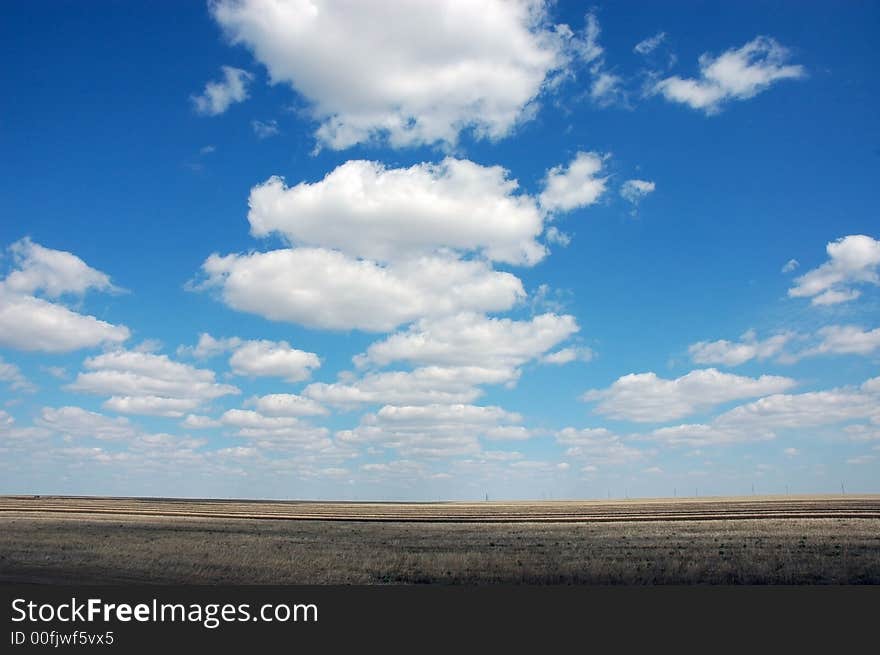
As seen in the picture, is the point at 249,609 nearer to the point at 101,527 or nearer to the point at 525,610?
the point at 525,610

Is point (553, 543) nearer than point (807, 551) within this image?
No

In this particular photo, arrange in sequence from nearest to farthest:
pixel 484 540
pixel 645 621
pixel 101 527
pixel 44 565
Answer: pixel 645 621
pixel 44 565
pixel 484 540
pixel 101 527

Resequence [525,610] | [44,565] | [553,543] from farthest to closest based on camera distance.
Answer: [553,543] < [44,565] < [525,610]

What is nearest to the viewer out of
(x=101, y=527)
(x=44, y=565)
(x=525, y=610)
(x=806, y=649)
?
(x=806, y=649)

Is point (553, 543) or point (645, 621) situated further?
point (553, 543)

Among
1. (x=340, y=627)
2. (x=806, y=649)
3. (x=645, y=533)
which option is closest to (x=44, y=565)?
(x=340, y=627)

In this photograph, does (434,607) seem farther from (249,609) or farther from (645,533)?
(645,533)

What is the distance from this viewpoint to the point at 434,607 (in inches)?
849

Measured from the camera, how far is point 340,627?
62.4 ft

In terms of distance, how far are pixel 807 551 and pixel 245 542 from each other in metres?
36.4

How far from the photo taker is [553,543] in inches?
1783

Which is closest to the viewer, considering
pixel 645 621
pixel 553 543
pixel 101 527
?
pixel 645 621

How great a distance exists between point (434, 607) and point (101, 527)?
5120 cm

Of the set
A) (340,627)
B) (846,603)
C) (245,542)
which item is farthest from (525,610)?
(245,542)
